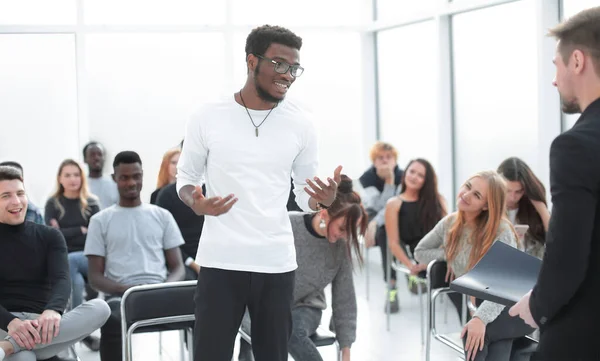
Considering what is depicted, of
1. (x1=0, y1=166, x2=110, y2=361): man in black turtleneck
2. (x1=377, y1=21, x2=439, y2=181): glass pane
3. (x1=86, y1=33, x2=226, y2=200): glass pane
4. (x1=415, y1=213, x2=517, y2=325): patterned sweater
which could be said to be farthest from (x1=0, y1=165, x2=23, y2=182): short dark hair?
(x1=86, y1=33, x2=226, y2=200): glass pane

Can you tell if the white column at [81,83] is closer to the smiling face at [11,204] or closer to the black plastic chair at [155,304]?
the smiling face at [11,204]

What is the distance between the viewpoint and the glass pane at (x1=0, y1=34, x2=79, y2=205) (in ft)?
27.4

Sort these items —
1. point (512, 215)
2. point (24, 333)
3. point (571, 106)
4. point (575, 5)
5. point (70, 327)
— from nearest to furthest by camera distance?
point (571, 106)
point (24, 333)
point (70, 327)
point (512, 215)
point (575, 5)

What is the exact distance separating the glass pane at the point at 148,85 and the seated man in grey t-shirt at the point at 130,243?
3.94m

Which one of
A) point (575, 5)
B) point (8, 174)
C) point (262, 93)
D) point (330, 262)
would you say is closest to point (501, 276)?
point (262, 93)

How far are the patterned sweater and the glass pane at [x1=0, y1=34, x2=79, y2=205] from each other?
16.5 feet

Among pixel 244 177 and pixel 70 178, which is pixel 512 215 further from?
pixel 70 178

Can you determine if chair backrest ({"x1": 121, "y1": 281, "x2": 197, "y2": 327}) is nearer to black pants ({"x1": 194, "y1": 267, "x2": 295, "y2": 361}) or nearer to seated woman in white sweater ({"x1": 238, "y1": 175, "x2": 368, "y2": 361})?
seated woman in white sweater ({"x1": 238, "y1": 175, "x2": 368, "y2": 361})

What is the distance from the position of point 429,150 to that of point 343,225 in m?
4.31

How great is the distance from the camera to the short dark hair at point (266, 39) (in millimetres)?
2734

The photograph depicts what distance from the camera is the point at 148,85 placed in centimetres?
864

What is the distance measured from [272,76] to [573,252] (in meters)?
1.22

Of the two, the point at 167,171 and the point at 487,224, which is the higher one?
the point at 167,171

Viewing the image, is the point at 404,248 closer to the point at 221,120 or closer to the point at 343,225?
the point at 343,225
